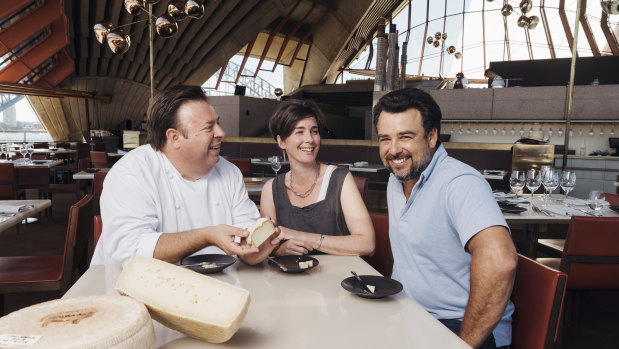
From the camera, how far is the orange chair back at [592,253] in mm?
1929

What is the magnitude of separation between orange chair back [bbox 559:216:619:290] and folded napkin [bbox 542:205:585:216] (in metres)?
0.72

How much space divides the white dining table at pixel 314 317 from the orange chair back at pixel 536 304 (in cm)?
39

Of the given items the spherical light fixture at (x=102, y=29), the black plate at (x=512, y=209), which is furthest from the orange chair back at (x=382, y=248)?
the spherical light fixture at (x=102, y=29)

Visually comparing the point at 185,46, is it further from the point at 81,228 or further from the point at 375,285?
the point at 375,285

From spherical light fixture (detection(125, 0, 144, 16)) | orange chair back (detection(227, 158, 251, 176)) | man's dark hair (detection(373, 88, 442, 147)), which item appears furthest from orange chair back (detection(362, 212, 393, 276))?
spherical light fixture (detection(125, 0, 144, 16))

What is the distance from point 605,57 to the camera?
880cm

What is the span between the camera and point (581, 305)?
2.86 meters

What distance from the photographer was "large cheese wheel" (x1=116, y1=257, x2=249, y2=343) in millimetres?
732

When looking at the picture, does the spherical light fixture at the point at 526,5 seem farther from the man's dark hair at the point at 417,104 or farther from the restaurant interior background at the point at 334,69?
the man's dark hair at the point at 417,104

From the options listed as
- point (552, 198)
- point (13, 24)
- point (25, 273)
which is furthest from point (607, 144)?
point (13, 24)

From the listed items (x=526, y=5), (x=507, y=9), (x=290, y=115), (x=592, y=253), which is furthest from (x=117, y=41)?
(x=507, y=9)

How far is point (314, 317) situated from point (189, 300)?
1.09 feet

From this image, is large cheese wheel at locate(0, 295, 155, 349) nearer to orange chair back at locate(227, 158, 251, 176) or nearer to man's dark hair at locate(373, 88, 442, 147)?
man's dark hair at locate(373, 88, 442, 147)

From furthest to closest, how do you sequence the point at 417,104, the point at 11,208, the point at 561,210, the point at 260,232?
the point at 561,210 → the point at 11,208 → the point at 417,104 → the point at 260,232
